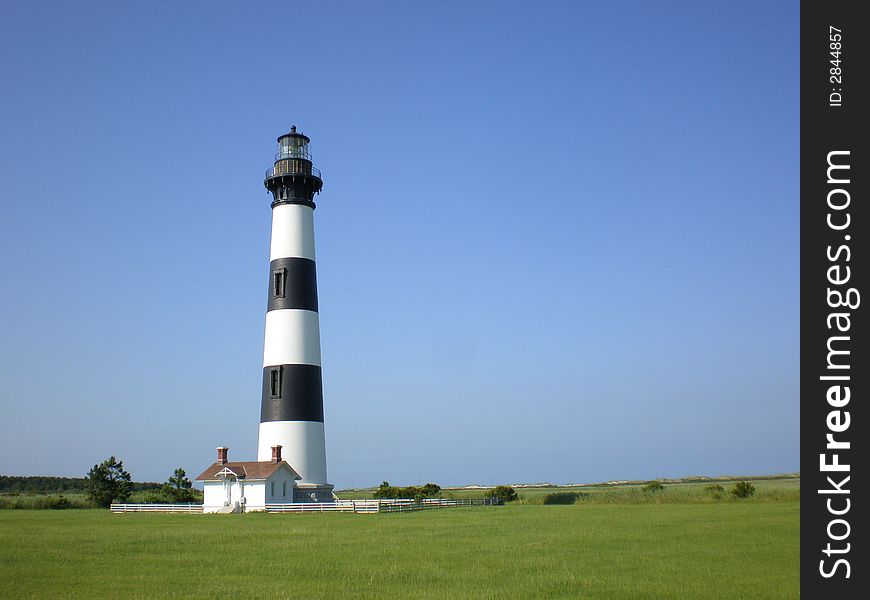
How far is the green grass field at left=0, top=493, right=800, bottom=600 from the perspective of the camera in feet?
51.7

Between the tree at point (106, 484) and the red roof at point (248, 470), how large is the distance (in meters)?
11.7

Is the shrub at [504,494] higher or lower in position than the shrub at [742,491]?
lower

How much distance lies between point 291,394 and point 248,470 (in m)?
5.15

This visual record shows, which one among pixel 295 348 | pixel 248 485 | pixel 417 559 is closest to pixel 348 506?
pixel 248 485

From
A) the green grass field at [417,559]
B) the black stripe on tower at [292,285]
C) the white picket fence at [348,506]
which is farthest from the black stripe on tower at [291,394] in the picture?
the green grass field at [417,559]

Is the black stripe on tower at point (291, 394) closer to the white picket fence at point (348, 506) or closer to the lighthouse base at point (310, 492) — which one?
the lighthouse base at point (310, 492)

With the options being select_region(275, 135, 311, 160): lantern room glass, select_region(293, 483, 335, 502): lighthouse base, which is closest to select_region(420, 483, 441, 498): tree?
select_region(293, 483, 335, 502): lighthouse base

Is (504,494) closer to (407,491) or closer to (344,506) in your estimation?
(407,491)

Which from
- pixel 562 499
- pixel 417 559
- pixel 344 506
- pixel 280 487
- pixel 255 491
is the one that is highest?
pixel 417 559

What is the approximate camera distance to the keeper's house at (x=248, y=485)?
149 feet

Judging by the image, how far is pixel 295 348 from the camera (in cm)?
4672

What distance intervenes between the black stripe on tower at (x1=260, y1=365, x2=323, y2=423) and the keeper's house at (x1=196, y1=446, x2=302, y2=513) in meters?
2.07

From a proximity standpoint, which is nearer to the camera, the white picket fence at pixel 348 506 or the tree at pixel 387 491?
the white picket fence at pixel 348 506
